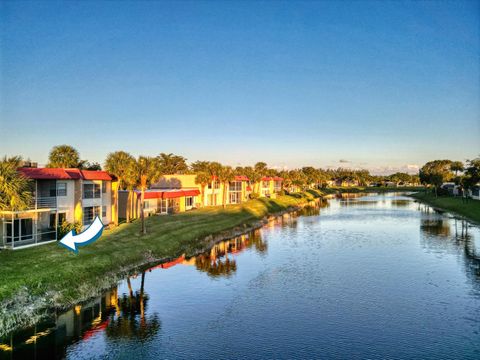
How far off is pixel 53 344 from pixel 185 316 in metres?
7.89

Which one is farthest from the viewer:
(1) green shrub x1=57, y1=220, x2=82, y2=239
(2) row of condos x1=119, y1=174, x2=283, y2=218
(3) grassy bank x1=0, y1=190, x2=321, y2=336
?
(2) row of condos x1=119, y1=174, x2=283, y2=218

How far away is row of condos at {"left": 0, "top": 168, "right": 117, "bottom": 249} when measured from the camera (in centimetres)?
3797

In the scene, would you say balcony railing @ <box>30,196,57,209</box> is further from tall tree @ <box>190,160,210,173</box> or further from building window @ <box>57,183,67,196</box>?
tall tree @ <box>190,160,210,173</box>

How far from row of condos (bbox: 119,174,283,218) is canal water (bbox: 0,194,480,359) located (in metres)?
24.0

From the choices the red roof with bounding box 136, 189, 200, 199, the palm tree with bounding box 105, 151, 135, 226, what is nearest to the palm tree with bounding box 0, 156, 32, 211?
the palm tree with bounding box 105, 151, 135, 226

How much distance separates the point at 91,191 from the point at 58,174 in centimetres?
748

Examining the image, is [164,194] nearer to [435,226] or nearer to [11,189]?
[11,189]

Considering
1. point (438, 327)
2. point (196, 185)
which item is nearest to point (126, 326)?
point (438, 327)

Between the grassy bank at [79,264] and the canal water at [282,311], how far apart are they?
4.96 ft

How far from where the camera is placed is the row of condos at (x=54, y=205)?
37969 millimetres

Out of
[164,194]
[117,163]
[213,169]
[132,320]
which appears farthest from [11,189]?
[213,169]

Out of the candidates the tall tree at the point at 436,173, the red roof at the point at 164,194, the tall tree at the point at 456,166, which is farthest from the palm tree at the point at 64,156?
the tall tree at the point at 456,166

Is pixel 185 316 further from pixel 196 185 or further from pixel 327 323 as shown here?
pixel 196 185

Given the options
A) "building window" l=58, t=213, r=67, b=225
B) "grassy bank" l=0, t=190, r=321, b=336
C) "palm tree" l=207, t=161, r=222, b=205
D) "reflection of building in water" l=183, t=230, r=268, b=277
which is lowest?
"reflection of building in water" l=183, t=230, r=268, b=277
